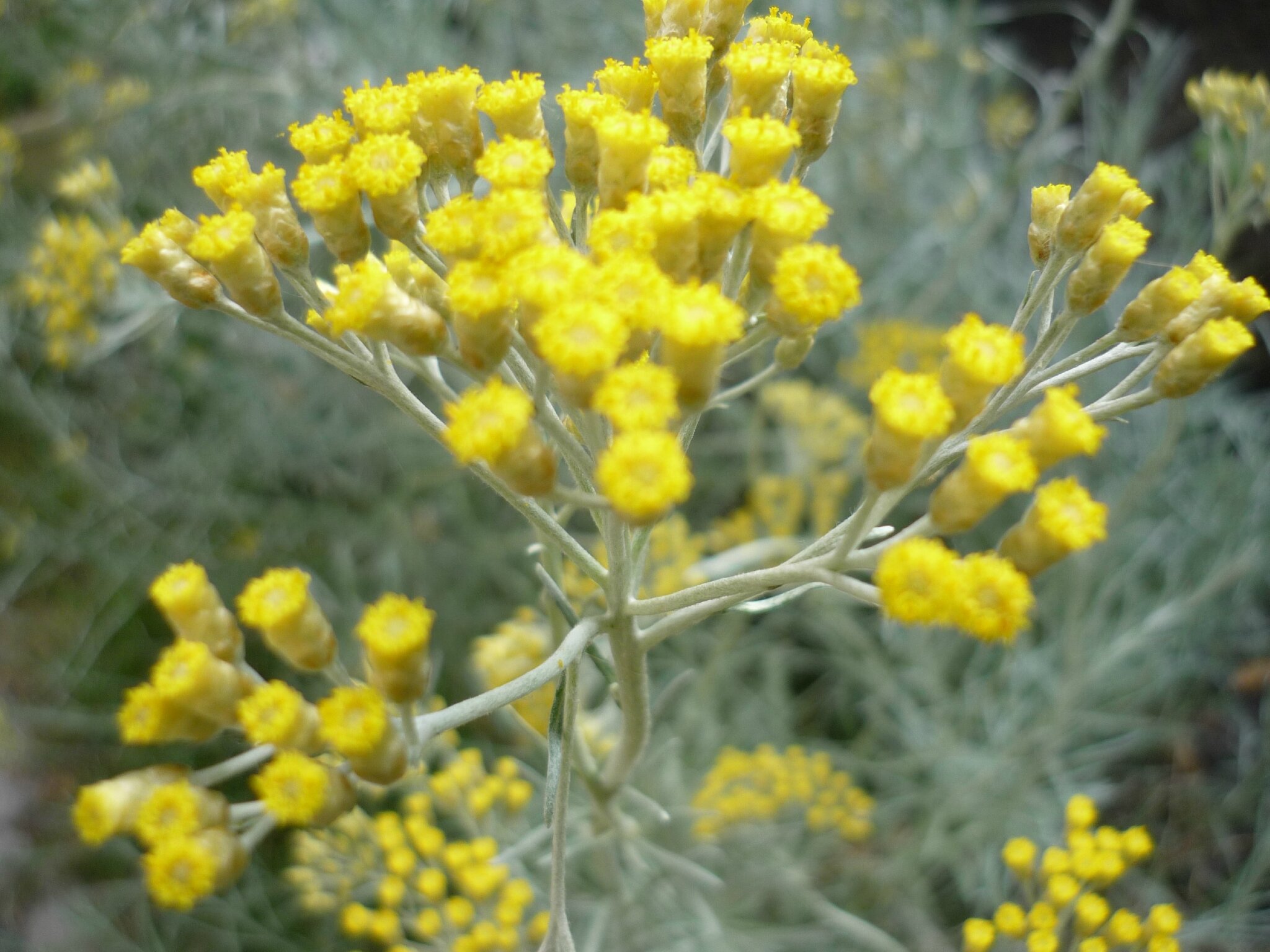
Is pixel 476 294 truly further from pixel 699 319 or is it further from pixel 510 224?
pixel 699 319

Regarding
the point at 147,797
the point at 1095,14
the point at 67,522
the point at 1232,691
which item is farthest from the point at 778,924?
the point at 1095,14

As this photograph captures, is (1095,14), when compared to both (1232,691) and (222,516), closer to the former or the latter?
(1232,691)

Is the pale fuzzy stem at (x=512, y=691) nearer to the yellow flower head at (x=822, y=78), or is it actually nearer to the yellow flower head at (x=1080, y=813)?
the yellow flower head at (x=822, y=78)

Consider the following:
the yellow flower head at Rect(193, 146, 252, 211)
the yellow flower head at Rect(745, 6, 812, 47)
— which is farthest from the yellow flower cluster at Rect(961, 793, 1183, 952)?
the yellow flower head at Rect(193, 146, 252, 211)

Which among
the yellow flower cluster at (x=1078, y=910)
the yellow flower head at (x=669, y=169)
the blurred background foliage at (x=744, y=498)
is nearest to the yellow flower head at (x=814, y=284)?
the yellow flower head at (x=669, y=169)

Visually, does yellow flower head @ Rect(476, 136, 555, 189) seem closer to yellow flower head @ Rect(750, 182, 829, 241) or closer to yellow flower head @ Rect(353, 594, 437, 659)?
yellow flower head @ Rect(750, 182, 829, 241)

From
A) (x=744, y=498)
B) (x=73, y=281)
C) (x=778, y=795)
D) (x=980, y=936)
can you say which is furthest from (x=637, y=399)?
(x=744, y=498)
